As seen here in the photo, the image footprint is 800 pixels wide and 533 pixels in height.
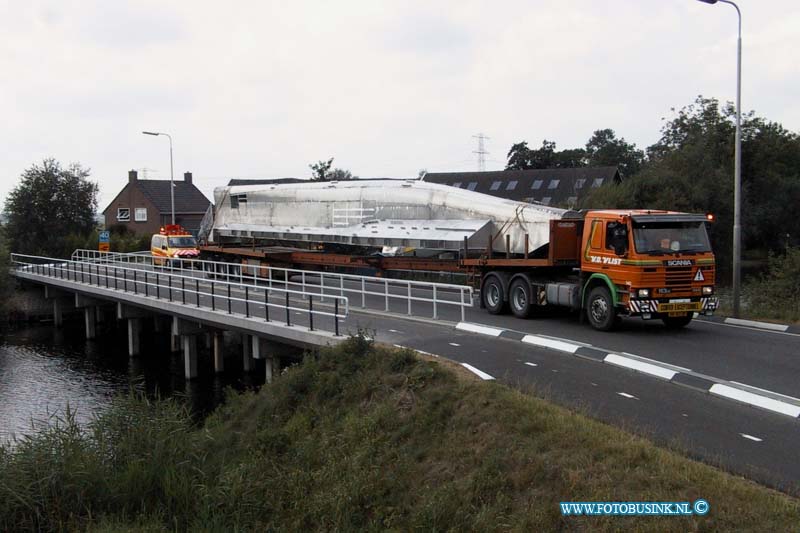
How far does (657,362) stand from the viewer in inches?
476

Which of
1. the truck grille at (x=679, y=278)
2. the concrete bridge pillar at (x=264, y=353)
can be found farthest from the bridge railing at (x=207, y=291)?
the truck grille at (x=679, y=278)

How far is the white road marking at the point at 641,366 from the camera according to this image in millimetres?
11320

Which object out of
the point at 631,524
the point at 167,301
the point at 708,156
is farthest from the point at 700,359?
the point at 708,156

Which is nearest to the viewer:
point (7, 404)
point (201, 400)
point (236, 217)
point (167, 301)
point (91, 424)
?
point (91, 424)

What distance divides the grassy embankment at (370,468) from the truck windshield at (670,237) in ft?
18.7

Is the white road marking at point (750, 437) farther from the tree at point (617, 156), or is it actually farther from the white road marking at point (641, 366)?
the tree at point (617, 156)

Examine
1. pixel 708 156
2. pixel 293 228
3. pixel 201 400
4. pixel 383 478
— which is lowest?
pixel 201 400

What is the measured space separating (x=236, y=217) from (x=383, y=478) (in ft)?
75.2

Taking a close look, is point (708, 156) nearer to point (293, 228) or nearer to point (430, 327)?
point (293, 228)

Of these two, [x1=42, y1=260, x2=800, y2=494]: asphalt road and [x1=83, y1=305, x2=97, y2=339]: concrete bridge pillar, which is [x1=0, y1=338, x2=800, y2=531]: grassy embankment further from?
[x1=83, y1=305, x2=97, y2=339]: concrete bridge pillar

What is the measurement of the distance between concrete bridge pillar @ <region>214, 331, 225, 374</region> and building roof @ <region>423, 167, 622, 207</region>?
141 feet

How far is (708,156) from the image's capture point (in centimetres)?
4062

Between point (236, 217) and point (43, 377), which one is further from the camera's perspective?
point (236, 217)

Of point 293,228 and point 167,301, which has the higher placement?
point 293,228
